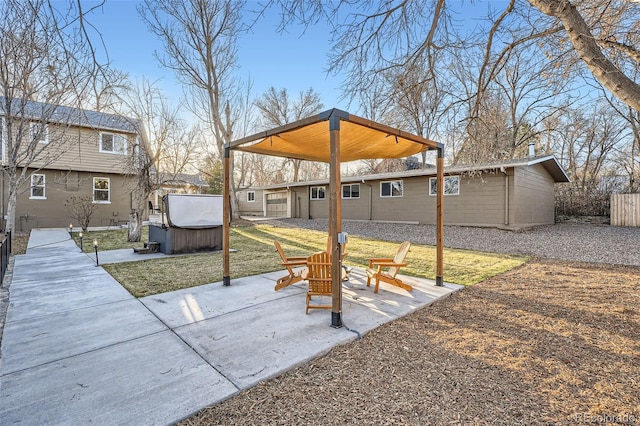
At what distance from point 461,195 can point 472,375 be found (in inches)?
492

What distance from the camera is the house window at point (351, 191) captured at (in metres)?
18.1

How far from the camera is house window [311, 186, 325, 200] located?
785 inches

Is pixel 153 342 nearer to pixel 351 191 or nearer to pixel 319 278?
pixel 319 278

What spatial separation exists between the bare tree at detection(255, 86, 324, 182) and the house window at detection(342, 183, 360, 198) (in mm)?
9325

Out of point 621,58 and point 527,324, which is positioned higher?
point 621,58

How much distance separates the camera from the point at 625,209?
44.8 feet

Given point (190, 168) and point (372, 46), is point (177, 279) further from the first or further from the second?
point (190, 168)

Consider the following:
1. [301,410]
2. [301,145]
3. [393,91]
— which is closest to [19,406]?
[301,410]

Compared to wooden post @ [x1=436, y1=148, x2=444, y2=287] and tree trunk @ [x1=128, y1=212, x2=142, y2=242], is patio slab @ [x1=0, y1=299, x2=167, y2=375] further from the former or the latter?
tree trunk @ [x1=128, y1=212, x2=142, y2=242]

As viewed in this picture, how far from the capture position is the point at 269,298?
4336 mm

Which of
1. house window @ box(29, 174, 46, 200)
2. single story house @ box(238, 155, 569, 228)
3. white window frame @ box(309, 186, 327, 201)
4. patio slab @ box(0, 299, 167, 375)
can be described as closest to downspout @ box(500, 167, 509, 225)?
single story house @ box(238, 155, 569, 228)

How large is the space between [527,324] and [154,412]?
12.4 ft

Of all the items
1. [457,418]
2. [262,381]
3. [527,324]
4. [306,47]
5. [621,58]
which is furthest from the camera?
[306,47]

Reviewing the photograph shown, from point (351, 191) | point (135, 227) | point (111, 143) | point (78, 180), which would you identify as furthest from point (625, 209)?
point (78, 180)
